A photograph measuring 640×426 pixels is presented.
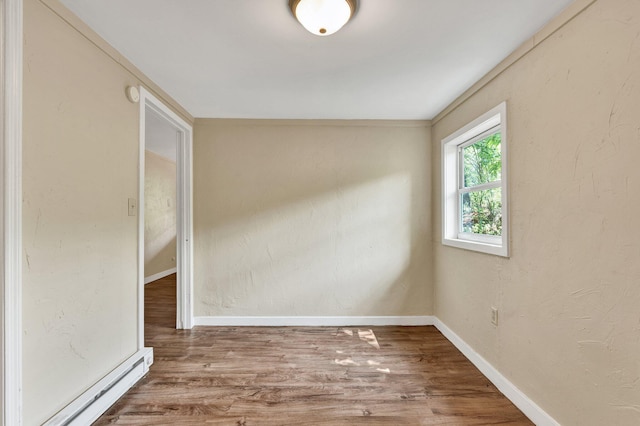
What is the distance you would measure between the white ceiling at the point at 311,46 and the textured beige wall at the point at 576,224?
290 millimetres

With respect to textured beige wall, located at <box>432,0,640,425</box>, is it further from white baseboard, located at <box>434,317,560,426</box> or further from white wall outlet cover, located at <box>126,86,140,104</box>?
white wall outlet cover, located at <box>126,86,140,104</box>

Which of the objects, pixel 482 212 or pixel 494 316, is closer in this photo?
pixel 494 316

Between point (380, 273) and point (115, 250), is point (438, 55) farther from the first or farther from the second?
point (115, 250)

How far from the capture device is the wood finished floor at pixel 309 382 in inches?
65.3

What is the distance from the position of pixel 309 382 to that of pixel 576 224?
1.84m

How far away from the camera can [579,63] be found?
4.42 feet

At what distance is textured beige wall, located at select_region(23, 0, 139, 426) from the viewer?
1282 mm

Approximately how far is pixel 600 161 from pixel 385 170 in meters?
1.88

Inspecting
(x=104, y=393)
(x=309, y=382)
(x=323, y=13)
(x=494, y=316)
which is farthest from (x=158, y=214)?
(x=494, y=316)

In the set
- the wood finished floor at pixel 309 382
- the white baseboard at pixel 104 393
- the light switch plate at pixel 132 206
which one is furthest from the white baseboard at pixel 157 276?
the light switch plate at pixel 132 206

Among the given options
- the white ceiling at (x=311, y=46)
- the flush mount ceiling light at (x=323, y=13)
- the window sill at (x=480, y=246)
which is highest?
the white ceiling at (x=311, y=46)

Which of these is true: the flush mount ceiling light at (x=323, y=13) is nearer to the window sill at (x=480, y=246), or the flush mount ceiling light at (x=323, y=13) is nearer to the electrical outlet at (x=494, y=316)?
the window sill at (x=480, y=246)

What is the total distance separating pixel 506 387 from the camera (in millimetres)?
1837

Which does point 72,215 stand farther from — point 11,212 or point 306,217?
point 306,217
